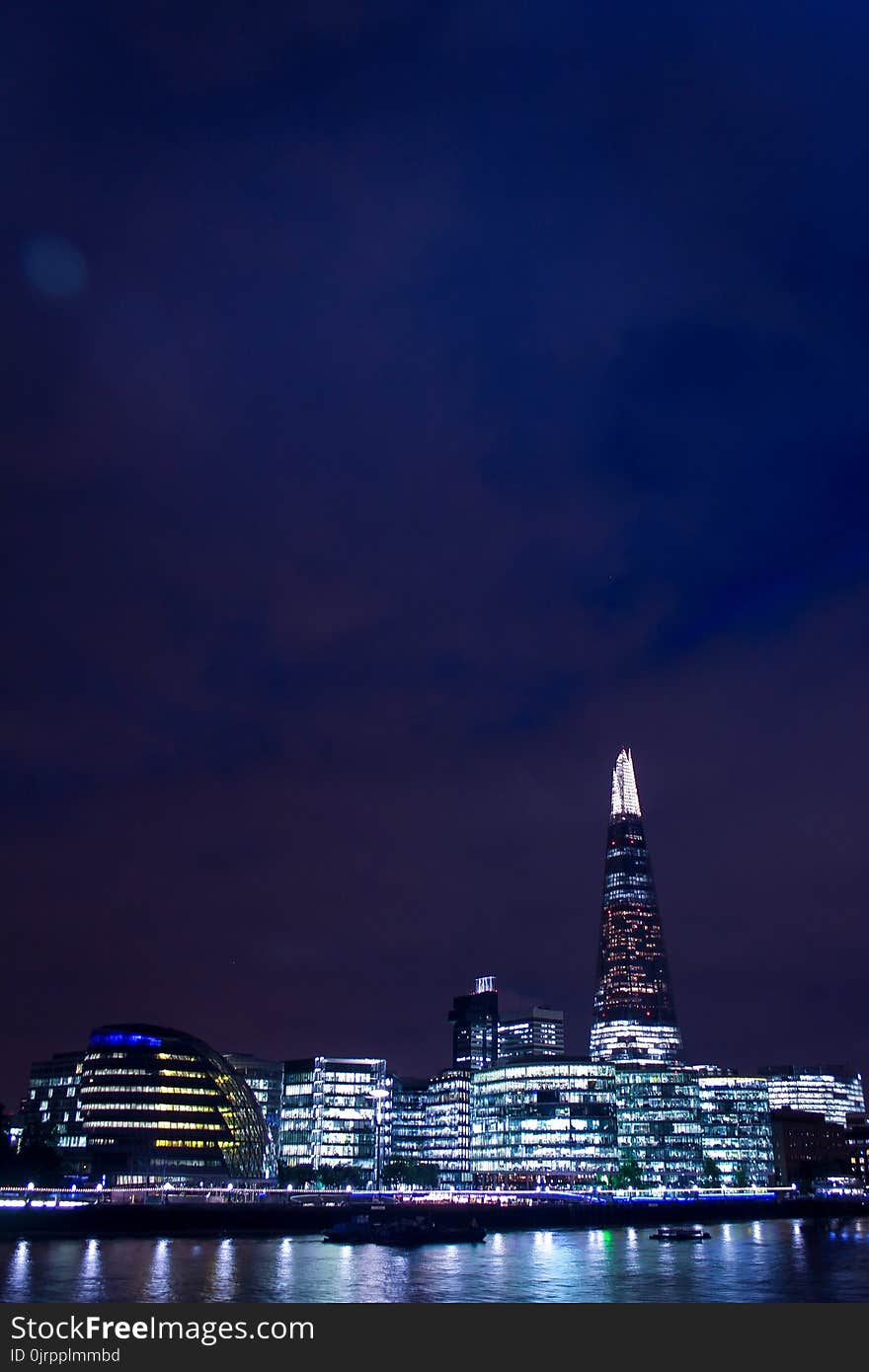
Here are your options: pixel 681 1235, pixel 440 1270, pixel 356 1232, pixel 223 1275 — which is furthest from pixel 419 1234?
pixel 223 1275

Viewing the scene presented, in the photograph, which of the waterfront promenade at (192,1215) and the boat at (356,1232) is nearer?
the boat at (356,1232)

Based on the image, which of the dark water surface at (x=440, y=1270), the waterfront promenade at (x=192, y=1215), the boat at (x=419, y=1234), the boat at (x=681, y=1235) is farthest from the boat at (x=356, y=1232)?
the boat at (x=681, y=1235)

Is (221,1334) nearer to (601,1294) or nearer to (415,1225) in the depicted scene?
(601,1294)

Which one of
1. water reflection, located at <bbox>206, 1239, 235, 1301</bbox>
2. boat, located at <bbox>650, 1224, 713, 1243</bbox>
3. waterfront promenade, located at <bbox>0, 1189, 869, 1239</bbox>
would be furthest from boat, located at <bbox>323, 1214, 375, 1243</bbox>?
boat, located at <bbox>650, 1224, 713, 1243</bbox>

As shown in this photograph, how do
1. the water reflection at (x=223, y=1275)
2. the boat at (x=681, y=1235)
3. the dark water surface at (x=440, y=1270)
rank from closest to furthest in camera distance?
the water reflection at (x=223, y=1275) < the dark water surface at (x=440, y=1270) < the boat at (x=681, y=1235)

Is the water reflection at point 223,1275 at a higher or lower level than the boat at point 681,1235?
higher

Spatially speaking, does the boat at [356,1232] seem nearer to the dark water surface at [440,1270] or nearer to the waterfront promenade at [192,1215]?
the dark water surface at [440,1270]

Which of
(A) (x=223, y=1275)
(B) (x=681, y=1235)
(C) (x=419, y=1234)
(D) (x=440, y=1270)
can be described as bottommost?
(B) (x=681, y=1235)

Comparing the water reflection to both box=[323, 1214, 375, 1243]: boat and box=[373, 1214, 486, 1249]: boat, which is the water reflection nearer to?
box=[323, 1214, 375, 1243]: boat

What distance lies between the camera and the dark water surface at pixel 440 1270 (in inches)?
3307

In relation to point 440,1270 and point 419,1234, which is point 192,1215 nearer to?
point 419,1234

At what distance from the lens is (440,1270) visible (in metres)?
106

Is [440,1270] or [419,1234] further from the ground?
[440,1270]

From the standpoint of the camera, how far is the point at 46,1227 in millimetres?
161375
